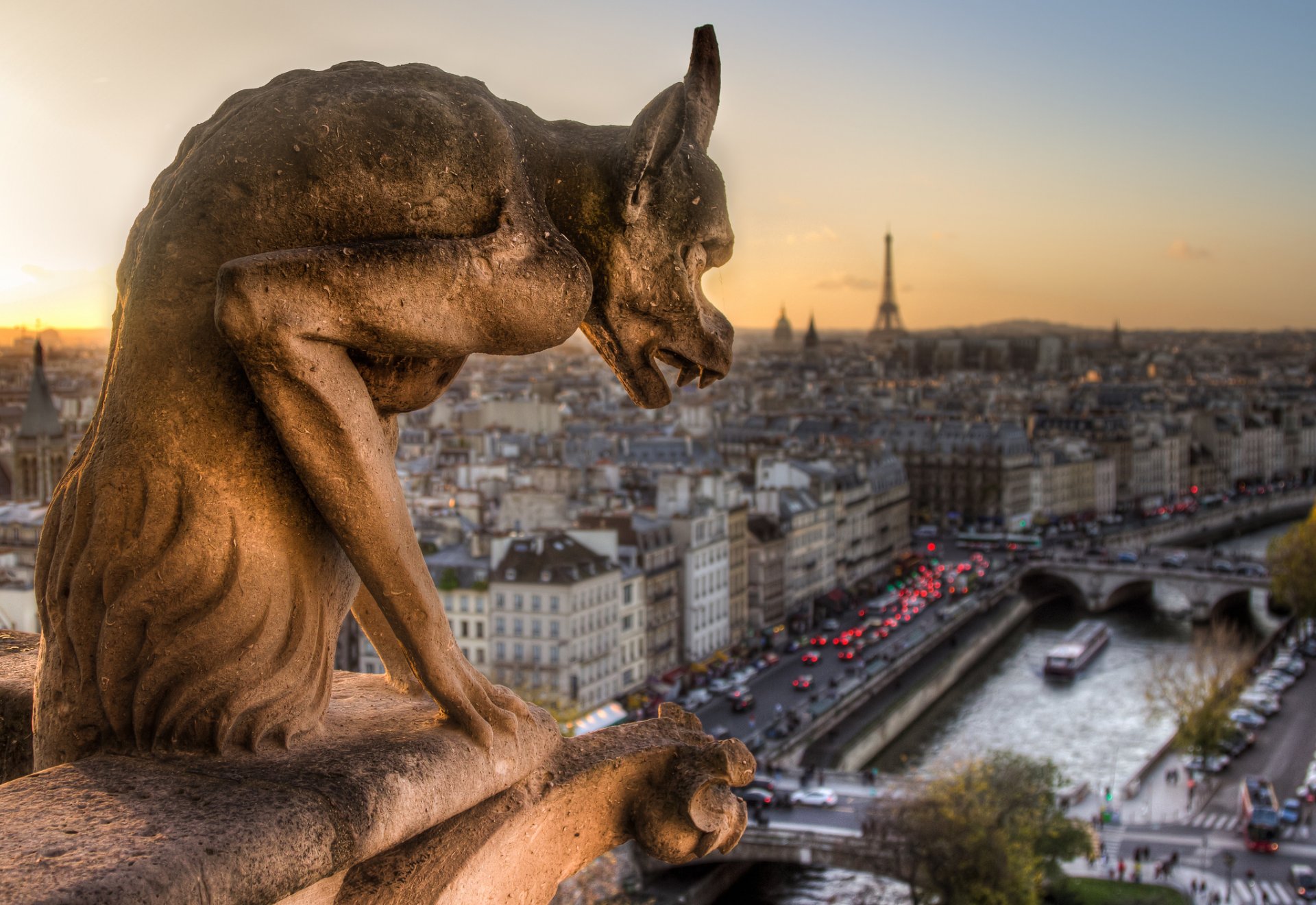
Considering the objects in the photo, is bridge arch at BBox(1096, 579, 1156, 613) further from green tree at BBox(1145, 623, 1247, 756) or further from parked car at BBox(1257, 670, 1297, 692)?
parked car at BBox(1257, 670, 1297, 692)

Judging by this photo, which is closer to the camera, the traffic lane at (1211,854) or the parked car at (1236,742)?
the traffic lane at (1211,854)

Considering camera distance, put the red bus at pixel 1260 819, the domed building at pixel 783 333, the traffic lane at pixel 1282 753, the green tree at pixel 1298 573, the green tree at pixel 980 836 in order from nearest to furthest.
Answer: the green tree at pixel 980 836 < the red bus at pixel 1260 819 < the traffic lane at pixel 1282 753 < the green tree at pixel 1298 573 < the domed building at pixel 783 333

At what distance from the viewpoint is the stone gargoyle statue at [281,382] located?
2041 mm

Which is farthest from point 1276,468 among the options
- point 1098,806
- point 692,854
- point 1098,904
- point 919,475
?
point 692,854

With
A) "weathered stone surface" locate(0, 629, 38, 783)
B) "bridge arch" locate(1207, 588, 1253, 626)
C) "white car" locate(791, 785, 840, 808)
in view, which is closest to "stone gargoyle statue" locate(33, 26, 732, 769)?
"weathered stone surface" locate(0, 629, 38, 783)

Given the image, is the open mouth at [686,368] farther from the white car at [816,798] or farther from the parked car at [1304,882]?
the white car at [816,798]

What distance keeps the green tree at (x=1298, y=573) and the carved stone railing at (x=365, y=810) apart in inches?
1501

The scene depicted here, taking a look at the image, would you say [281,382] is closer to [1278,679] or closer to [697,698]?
[697,698]

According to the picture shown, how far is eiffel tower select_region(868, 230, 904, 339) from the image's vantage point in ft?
566

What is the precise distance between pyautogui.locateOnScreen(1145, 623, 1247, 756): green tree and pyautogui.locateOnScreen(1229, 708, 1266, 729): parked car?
7.6 inches

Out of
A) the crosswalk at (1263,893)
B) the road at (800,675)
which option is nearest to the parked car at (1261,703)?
the road at (800,675)

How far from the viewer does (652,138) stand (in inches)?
88.2

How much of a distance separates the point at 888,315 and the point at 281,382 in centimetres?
18316

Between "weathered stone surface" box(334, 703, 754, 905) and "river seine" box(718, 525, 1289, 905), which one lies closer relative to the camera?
"weathered stone surface" box(334, 703, 754, 905)
